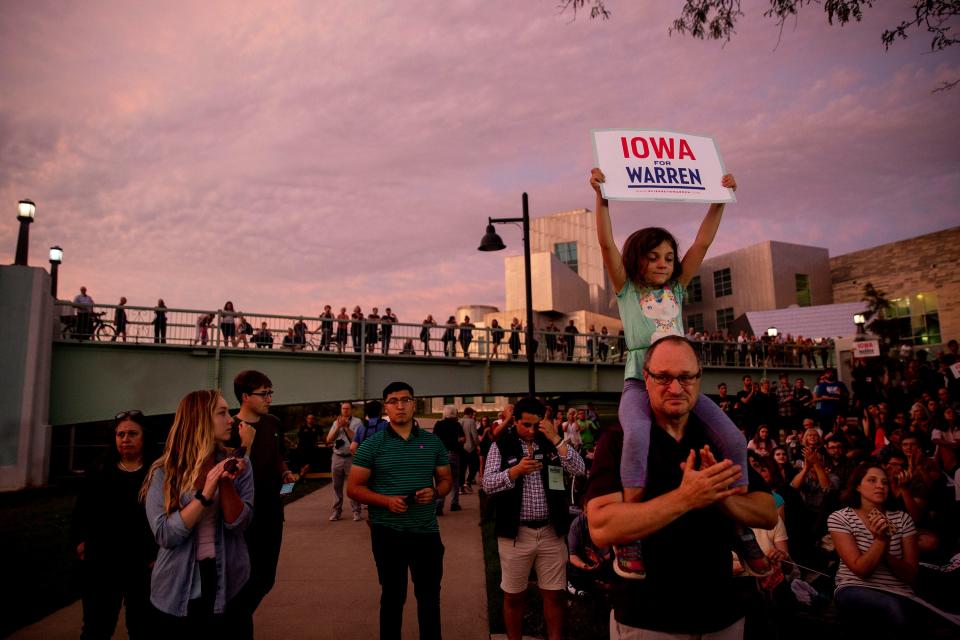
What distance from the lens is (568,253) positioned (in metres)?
58.8

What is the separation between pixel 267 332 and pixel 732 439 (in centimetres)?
1918

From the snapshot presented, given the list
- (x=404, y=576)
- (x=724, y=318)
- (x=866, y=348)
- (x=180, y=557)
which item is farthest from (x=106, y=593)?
(x=724, y=318)

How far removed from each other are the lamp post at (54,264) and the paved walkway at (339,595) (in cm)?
1311

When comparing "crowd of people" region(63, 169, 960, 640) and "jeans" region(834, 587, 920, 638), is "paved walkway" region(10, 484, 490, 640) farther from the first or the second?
"jeans" region(834, 587, 920, 638)

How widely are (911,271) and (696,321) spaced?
15858 mm

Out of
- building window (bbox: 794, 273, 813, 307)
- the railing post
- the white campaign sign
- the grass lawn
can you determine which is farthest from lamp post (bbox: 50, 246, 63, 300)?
building window (bbox: 794, 273, 813, 307)

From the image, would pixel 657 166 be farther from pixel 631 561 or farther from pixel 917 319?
pixel 917 319

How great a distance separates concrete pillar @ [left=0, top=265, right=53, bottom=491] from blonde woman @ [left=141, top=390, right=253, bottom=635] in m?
17.2

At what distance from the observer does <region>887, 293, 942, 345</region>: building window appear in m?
A: 36.2

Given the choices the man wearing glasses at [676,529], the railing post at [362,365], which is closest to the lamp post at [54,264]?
the railing post at [362,365]

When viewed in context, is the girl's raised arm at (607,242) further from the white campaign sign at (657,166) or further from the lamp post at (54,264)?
the lamp post at (54,264)

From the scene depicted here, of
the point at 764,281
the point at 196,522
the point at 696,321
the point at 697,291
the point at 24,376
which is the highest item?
the point at 697,291

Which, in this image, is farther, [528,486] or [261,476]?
[528,486]

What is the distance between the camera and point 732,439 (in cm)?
233
